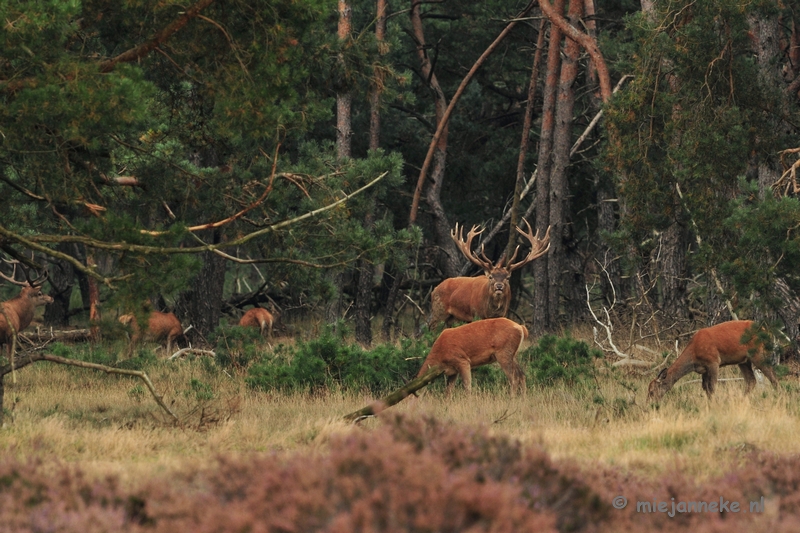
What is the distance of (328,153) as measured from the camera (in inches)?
619

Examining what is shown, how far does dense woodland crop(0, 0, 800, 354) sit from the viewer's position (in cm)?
902

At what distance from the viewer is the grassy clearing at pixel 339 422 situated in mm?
7750

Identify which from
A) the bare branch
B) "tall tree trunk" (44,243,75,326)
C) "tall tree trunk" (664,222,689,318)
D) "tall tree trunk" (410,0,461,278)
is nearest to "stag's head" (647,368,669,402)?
"tall tree trunk" (664,222,689,318)

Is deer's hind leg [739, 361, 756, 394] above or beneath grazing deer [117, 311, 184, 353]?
above

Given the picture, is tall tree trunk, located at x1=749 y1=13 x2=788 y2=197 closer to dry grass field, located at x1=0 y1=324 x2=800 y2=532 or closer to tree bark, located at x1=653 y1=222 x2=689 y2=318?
tree bark, located at x1=653 y1=222 x2=689 y2=318

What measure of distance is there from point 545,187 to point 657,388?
360 inches

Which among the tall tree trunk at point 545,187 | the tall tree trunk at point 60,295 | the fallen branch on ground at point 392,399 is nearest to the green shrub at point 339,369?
the fallen branch on ground at point 392,399

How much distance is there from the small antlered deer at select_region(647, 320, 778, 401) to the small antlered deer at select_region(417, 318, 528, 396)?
171cm

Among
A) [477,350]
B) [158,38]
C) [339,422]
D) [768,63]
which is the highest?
[768,63]

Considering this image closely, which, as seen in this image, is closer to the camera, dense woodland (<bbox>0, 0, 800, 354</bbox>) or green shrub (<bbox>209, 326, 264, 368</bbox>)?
dense woodland (<bbox>0, 0, 800, 354</bbox>)

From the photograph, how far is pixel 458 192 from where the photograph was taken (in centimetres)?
2728

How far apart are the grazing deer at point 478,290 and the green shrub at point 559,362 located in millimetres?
2113

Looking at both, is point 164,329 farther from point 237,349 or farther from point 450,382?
point 450,382

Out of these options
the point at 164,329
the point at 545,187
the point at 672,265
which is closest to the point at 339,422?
the point at 672,265
